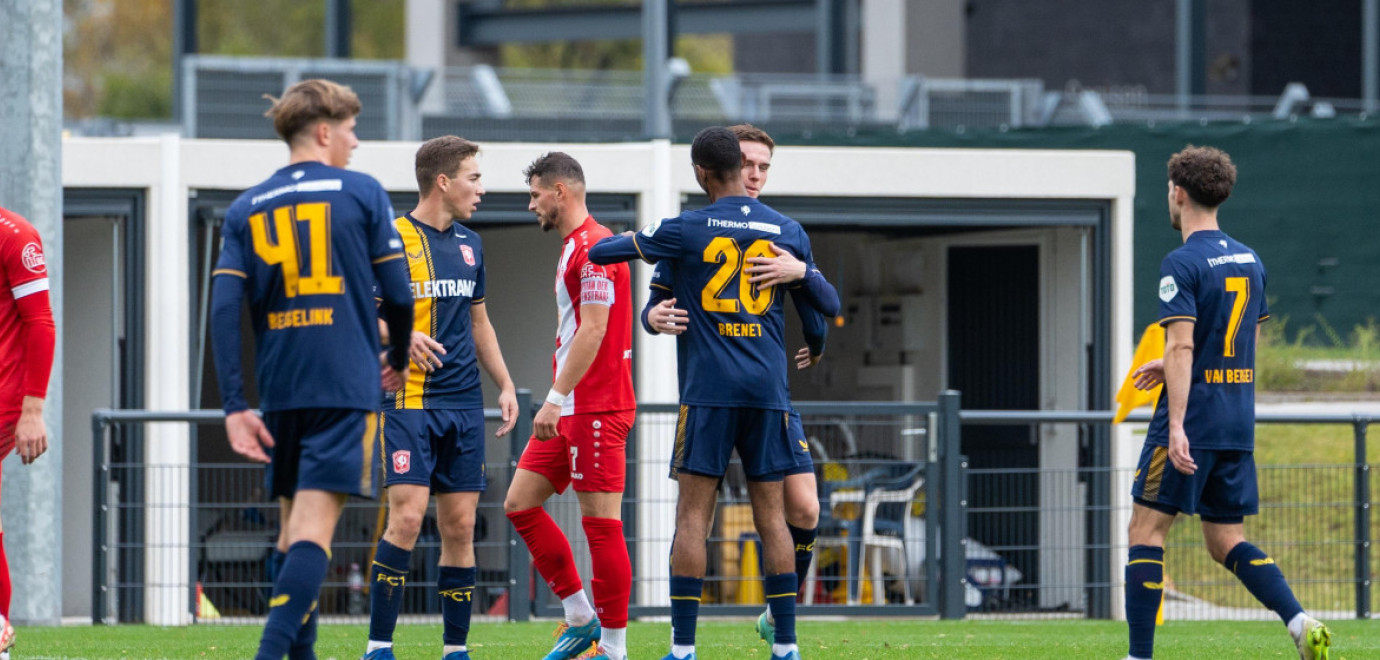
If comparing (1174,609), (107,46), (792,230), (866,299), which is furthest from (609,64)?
(792,230)

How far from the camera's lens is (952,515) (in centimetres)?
969

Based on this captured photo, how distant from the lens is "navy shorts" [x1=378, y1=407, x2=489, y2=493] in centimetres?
595

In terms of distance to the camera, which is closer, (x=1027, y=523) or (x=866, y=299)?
(x=1027, y=523)

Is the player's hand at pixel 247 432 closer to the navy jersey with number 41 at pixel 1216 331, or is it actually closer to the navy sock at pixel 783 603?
the navy sock at pixel 783 603

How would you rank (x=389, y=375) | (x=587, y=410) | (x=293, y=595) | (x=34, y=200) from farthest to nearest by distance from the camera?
(x=34, y=200)
(x=587, y=410)
(x=389, y=375)
(x=293, y=595)

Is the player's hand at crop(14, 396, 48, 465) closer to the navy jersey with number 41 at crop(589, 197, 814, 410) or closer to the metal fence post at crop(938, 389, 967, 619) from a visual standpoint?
the navy jersey with number 41 at crop(589, 197, 814, 410)

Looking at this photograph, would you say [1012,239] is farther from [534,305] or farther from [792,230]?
[792,230]

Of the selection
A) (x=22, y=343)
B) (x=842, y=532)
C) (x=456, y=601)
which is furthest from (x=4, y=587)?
(x=842, y=532)

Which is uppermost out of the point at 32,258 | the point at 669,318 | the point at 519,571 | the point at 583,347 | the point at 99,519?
the point at 32,258

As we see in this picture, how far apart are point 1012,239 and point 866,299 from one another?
1.65 metres

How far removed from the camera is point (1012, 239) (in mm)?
12391

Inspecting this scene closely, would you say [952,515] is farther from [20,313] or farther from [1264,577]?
[20,313]

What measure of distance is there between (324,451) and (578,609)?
1.86 meters

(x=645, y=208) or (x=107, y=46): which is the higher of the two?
(x=107, y=46)
